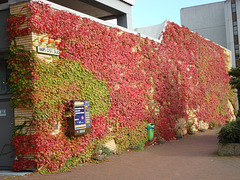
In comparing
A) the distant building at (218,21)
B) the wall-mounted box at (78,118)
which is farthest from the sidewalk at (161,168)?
the distant building at (218,21)

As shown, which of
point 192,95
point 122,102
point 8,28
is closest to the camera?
point 8,28

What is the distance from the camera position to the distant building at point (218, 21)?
148 feet

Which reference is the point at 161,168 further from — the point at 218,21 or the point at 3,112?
the point at 218,21

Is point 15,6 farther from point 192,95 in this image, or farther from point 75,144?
point 192,95

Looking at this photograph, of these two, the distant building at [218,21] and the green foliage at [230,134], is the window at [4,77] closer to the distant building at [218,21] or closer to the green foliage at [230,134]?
the green foliage at [230,134]

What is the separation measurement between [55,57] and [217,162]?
5.53 m

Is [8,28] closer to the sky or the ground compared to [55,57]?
closer to the sky

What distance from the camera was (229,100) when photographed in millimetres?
24969

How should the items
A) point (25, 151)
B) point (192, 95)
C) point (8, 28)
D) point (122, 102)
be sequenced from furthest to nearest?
point (192, 95)
point (122, 102)
point (8, 28)
point (25, 151)

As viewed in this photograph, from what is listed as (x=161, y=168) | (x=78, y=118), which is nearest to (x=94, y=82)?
(x=78, y=118)

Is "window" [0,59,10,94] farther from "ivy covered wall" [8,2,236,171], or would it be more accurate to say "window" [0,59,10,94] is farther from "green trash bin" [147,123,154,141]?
"green trash bin" [147,123,154,141]

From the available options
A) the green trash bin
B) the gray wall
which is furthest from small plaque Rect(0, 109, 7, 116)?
the gray wall

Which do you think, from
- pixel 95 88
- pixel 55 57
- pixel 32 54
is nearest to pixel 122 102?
pixel 95 88

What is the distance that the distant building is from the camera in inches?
1775
